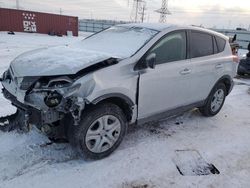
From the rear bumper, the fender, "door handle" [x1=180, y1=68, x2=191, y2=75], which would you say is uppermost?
"door handle" [x1=180, y1=68, x2=191, y2=75]

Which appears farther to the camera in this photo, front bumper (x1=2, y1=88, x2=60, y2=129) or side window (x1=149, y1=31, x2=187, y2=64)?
side window (x1=149, y1=31, x2=187, y2=64)

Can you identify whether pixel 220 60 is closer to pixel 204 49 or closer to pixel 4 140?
pixel 204 49

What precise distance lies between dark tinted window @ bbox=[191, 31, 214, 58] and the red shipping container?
920 inches

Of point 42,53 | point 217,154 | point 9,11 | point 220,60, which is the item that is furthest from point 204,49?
point 9,11

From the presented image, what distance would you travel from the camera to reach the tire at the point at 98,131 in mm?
3246

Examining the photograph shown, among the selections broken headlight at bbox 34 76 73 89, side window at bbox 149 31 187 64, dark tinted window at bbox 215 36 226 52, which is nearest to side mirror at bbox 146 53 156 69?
side window at bbox 149 31 187 64

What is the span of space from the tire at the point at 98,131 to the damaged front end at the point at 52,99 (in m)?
0.14

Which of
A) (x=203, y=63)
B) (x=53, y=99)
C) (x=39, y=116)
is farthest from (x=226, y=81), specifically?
(x=39, y=116)

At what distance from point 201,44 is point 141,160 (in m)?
2.32

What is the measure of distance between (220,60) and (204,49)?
501 mm

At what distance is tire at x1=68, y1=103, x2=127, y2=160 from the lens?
3.25 metres

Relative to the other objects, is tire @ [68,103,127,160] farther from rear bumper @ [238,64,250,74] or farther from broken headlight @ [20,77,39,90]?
rear bumper @ [238,64,250,74]

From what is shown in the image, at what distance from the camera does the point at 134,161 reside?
3605mm

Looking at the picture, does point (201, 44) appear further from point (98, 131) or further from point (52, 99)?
point (52, 99)
